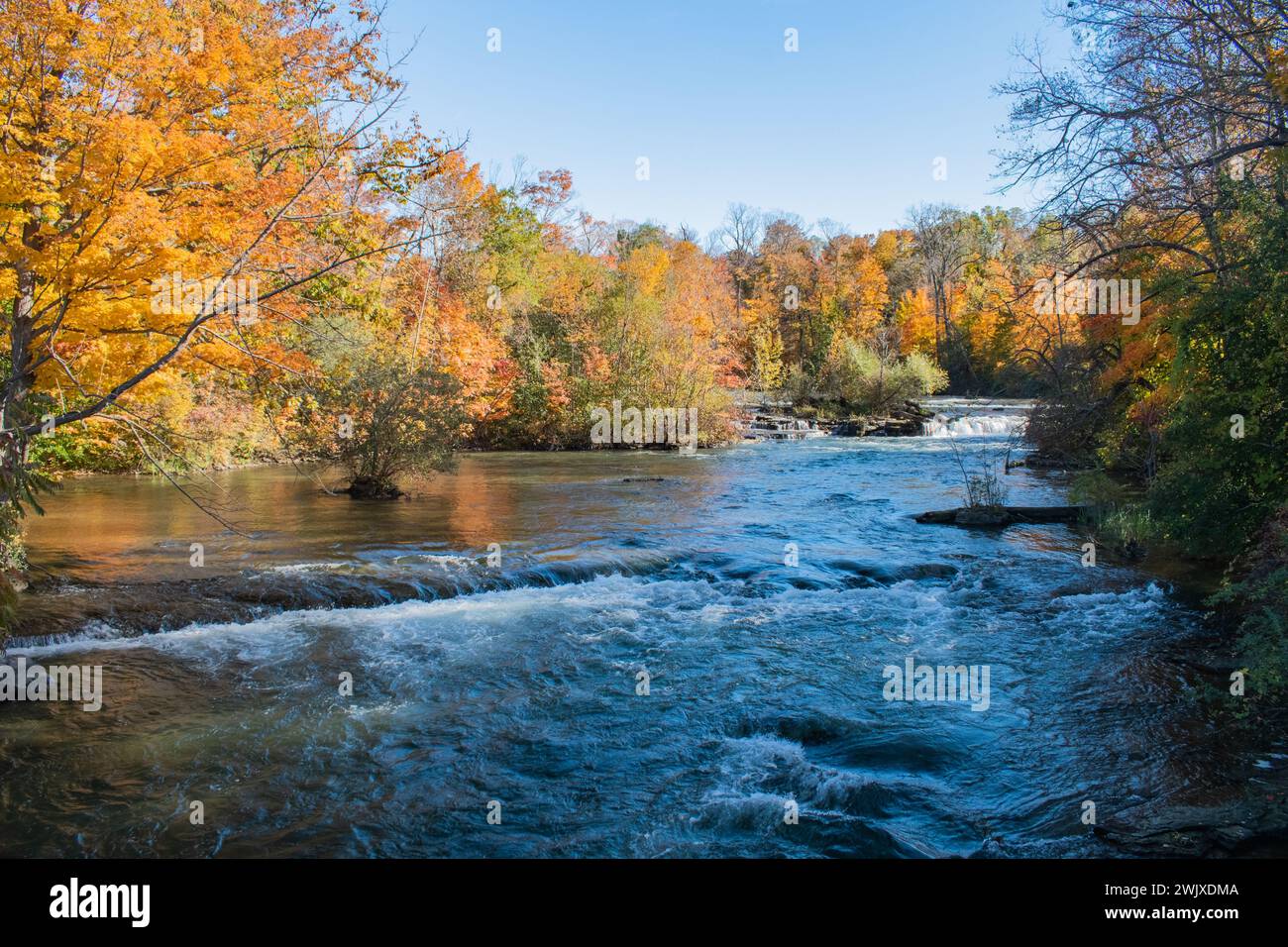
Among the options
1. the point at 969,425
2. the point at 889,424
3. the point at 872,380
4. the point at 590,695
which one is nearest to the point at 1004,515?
the point at 590,695

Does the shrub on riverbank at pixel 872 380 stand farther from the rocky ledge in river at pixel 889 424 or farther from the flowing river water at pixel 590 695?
the flowing river water at pixel 590 695

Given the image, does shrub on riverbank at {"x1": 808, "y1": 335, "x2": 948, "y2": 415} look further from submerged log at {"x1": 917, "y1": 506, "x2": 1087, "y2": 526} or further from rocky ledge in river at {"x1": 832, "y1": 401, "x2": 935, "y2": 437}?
submerged log at {"x1": 917, "y1": 506, "x2": 1087, "y2": 526}

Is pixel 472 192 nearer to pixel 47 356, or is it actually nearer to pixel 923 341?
pixel 47 356

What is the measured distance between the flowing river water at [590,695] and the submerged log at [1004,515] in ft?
2.20

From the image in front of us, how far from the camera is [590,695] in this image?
24.6ft

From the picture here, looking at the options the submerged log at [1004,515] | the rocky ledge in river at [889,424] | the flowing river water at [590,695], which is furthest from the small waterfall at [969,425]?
the flowing river water at [590,695]

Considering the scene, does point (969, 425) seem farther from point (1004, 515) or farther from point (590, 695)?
point (590, 695)

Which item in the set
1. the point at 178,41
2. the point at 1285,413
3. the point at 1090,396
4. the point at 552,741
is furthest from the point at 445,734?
the point at 1090,396

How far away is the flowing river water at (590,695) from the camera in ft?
17.1

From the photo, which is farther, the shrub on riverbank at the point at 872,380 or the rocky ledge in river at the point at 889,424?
the shrub on riverbank at the point at 872,380

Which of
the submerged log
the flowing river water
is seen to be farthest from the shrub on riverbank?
the flowing river water

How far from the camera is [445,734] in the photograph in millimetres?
6629

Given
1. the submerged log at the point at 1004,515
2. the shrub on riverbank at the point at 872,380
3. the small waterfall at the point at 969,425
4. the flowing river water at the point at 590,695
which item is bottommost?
the flowing river water at the point at 590,695

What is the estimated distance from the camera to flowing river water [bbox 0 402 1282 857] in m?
5.23
